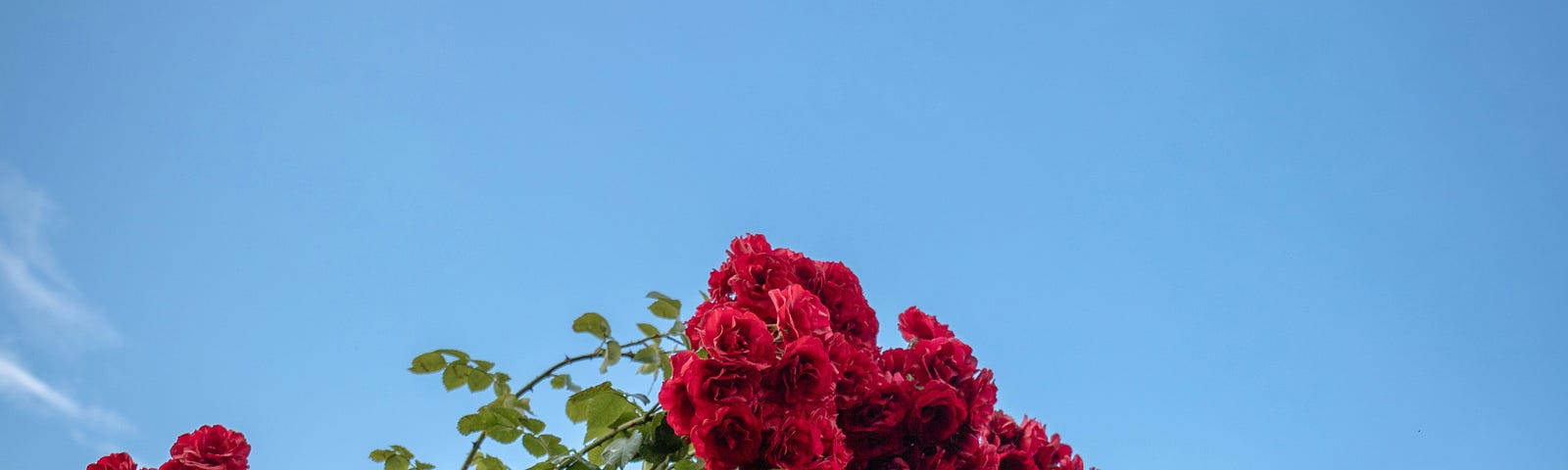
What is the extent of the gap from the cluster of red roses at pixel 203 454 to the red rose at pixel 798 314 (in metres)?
1.96

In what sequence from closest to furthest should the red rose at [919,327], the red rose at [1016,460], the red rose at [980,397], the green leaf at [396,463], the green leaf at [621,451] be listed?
the green leaf at [621,451] → the red rose at [980,397] → the red rose at [1016,460] → the red rose at [919,327] → the green leaf at [396,463]

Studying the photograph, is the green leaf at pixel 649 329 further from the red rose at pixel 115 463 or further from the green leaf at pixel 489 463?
the red rose at pixel 115 463

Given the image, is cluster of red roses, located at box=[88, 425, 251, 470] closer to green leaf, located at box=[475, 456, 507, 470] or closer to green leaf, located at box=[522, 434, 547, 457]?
green leaf, located at box=[475, 456, 507, 470]

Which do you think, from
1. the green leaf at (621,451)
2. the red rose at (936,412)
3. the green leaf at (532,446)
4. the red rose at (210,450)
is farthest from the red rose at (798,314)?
the red rose at (210,450)

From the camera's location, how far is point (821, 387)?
1.95 m

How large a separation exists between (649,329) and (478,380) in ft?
1.70

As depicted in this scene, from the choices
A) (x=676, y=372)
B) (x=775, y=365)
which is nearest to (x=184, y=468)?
(x=676, y=372)

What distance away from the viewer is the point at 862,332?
2.41 meters

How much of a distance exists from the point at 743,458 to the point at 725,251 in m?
0.59

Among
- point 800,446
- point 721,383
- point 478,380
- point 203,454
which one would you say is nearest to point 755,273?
point 721,383

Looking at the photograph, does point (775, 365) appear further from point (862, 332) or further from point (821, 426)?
point (862, 332)

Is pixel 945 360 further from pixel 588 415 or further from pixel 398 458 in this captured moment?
pixel 398 458

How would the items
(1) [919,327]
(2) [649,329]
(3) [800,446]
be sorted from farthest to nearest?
(2) [649,329] < (1) [919,327] < (3) [800,446]

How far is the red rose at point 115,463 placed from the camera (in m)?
2.96
